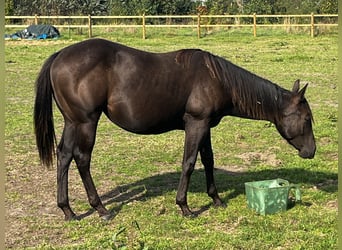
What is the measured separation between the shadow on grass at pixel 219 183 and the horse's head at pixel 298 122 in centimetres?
66

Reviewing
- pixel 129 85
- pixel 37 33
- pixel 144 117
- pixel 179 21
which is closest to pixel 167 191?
pixel 144 117

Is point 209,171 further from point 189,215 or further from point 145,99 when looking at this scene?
point 145,99

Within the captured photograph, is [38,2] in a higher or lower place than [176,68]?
higher

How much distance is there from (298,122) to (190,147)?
3.58ft

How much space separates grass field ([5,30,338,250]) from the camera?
4.07 m

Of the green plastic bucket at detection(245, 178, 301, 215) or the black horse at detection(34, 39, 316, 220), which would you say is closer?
the black horse at detection(34, 39, 316, 220)

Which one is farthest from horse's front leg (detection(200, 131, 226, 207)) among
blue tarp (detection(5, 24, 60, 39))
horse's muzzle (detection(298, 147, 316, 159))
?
blue tarp (detection(5, 24, 60, 39))

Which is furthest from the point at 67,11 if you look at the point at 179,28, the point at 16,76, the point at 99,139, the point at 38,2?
the point at 99,139

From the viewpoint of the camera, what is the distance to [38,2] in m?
33.4

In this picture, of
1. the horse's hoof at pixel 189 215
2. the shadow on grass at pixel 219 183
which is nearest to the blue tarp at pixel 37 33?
the shadow on grass at pixel 219 183

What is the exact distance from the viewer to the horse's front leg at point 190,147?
15.0ft

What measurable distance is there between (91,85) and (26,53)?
616 inches

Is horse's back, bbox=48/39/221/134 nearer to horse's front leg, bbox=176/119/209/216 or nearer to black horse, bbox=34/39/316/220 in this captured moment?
black horse, bbox=34/39/316/220

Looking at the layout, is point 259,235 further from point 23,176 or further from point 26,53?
point 26,53
